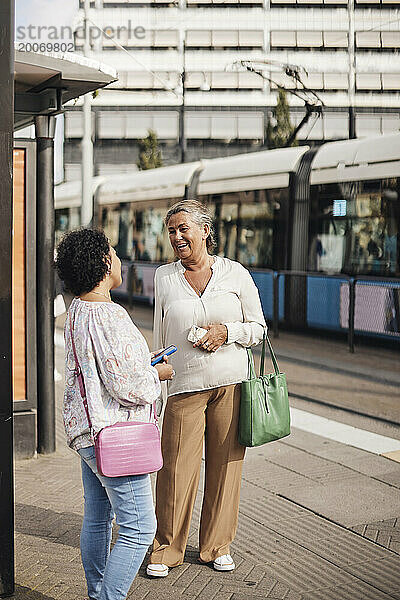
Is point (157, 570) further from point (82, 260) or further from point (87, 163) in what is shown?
point (87, 163)

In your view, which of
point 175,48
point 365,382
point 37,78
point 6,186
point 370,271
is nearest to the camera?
point 6,186

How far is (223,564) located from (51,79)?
3.33m

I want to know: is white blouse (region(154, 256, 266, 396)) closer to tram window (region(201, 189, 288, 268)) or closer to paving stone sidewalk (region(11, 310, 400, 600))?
paving stone sidewalk (region(11, 310, 400, 600))

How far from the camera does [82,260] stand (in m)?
3.38

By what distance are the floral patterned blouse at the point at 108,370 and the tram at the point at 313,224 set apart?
9.70 metres

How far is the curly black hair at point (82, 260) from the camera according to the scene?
3375mm

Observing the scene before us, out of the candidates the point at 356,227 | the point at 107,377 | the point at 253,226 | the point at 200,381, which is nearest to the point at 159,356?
the point at 107,377

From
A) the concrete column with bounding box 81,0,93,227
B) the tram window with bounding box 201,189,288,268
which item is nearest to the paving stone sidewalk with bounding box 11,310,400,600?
the tram window with bounding box 201,189,288,268

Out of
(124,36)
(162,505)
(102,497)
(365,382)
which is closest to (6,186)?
(102,497)

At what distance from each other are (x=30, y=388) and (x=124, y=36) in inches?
2634

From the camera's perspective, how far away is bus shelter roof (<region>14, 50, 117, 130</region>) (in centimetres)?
552

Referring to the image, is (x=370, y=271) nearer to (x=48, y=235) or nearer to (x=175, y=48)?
(x=48, y=235)

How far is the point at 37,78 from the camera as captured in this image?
19.1 feet

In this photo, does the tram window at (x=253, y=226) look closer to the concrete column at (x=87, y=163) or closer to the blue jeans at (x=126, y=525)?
the concrete column at (x=87, y=163)
